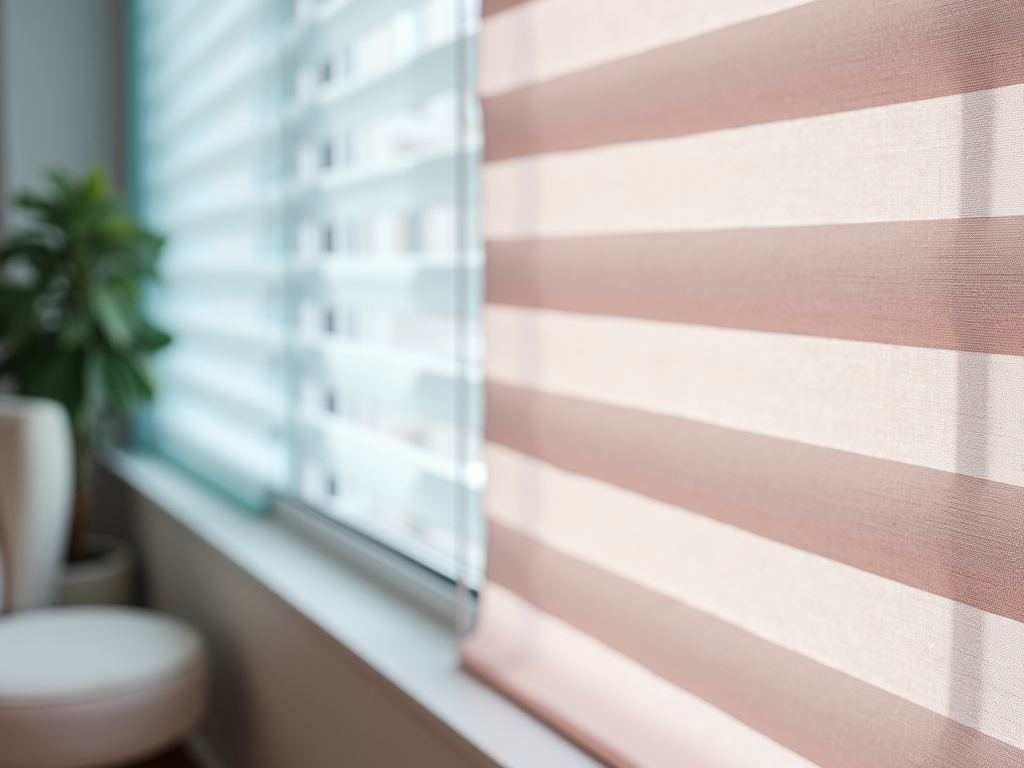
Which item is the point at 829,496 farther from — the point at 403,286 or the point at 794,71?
the point at 403,286

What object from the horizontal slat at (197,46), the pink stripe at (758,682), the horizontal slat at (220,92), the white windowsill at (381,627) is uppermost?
the horizontal slat at (197,46)

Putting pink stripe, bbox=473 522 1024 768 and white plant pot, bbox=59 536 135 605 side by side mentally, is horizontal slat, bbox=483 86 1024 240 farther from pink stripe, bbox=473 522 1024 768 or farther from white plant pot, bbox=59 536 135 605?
white plant pot, bbox=59 536 135 605

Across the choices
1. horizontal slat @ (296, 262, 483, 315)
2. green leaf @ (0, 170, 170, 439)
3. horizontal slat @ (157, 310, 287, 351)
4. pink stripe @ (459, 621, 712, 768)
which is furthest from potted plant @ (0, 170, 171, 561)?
pink stripe @ (459, 621, 712, 768)

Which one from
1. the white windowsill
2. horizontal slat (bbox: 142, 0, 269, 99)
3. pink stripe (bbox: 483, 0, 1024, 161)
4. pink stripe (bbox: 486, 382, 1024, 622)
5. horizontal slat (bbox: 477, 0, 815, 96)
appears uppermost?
horizontal slat (bbox: 142, 0, 269, 99)

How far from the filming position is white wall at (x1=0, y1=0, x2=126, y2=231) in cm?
335

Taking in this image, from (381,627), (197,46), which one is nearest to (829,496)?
(381,627)

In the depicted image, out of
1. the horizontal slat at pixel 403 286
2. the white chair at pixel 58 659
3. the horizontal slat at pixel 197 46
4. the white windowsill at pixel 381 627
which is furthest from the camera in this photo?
the horizontal slat at pixel 197 46

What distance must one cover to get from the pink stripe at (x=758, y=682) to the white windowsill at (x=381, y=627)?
2.5 inches

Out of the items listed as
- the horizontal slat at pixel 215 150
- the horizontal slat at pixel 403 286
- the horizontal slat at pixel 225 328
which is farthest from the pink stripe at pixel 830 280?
the horizontal slat at pixel 215 150

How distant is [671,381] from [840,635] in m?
0.31

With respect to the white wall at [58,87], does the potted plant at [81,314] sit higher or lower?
lower

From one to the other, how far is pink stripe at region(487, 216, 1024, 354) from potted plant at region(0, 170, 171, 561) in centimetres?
210

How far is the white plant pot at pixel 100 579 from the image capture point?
2.70 metres

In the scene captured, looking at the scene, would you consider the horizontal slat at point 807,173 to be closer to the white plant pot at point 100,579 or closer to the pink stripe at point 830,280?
the pink stripe at point 830,280
